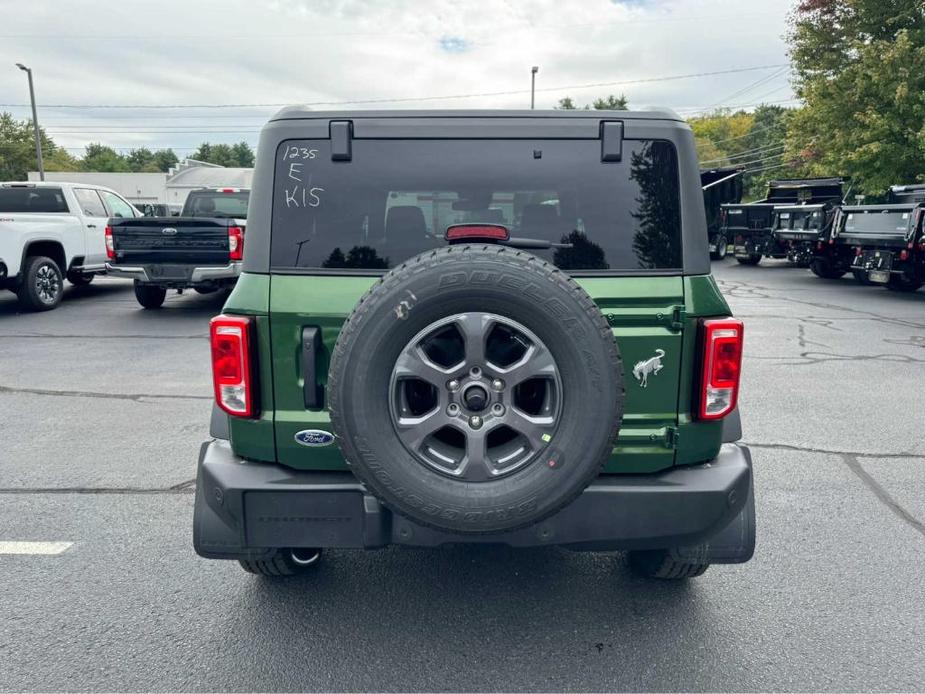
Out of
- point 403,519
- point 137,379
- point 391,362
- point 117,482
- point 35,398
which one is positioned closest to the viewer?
point 391,362

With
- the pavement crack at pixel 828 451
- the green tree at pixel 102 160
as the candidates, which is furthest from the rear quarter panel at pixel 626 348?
the green tree at pixel 102 160

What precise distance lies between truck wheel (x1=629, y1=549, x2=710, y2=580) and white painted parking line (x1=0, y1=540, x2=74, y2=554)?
2.75 m

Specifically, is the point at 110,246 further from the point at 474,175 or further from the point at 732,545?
the point at 732,545

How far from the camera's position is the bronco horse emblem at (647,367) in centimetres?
254

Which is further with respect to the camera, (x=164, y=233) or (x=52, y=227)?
(x=52, y=227)

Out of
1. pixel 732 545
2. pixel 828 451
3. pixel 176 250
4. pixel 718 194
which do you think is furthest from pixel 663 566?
pixel 718 194

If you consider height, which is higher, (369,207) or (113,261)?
(369,207)

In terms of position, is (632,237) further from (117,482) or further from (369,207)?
(117,482)

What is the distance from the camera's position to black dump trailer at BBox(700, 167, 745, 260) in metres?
23.4

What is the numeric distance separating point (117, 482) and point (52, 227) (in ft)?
27.8

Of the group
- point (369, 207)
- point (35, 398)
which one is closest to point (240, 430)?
point (369, 207)

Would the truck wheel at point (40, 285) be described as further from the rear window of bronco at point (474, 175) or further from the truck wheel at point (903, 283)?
the truck wheel at point (903, 283)

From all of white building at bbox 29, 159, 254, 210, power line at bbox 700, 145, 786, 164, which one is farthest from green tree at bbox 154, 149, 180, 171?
power line at bbox 700, 145, 786, 164

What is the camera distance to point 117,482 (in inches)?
172
